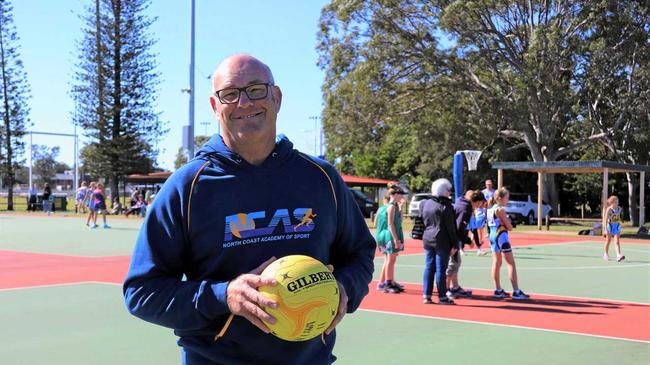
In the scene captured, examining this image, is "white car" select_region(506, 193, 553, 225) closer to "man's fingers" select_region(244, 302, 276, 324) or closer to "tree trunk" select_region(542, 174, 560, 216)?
"tree trunk" select_region(542, 174, 560, 216)

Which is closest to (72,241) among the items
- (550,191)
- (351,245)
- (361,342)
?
(361,342)

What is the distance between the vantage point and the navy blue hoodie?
2459mm

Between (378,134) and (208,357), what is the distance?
38408mm

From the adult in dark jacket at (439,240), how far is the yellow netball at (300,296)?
8.13 metres

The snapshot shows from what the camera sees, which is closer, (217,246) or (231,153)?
(217,246)

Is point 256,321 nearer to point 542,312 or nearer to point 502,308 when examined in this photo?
point 542,312

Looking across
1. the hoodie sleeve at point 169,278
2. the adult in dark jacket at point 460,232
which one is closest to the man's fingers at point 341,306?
the hoodie sleeve at point 169,278

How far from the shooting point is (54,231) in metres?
25.9

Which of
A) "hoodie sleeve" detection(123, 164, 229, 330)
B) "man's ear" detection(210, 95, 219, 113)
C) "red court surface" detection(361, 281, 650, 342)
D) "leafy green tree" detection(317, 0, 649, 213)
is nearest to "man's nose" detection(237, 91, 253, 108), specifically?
"man's ear" detection(210, 95, 219, 113)

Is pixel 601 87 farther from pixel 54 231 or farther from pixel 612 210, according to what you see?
pixel 54 231

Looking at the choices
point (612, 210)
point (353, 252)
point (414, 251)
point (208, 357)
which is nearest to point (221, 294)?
point (208, 357)

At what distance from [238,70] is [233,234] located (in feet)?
2.02

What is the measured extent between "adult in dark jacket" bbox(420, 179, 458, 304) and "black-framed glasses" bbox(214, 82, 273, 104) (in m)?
8.10

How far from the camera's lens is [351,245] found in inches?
115
